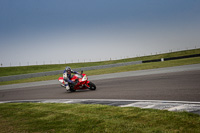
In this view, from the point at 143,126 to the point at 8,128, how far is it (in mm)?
2952

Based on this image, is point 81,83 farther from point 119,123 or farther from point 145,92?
point 119,123

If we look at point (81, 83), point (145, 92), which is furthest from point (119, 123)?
point (81, 83)

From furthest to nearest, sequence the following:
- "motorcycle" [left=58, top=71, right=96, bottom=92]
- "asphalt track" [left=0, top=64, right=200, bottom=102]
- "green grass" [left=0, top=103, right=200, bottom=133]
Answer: "motorcycle" [left=58, top=71, right=96, bottom=92] < "asphalt track" [left=0, top=64, right=200, bottom=102] < "green grass" [left=0, top=103, right=200, bottom=133]

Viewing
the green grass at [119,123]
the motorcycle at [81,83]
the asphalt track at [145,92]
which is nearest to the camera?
the green grass at [119,123]

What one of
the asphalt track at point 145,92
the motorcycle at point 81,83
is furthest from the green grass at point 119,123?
the motorcycle at point 81,83

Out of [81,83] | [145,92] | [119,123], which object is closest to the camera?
[119,123]

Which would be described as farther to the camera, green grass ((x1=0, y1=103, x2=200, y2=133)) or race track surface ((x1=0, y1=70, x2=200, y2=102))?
race track surface ((x1=0, y1=70, x2=200, y2=102))

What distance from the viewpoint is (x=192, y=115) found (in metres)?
4.65

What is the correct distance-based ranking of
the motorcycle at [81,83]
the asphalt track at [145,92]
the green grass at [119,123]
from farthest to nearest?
1. the motorcycle at [81,83]
2. the asphalt track at [145,92]
3. the green grass at [119,123]

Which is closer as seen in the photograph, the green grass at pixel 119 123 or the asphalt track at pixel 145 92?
the green grass at pixel 119 123

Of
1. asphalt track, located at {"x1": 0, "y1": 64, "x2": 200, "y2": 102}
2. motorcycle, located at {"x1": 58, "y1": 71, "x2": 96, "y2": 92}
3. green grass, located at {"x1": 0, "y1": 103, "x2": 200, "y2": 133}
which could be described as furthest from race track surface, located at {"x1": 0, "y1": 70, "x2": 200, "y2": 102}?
green grass, located at {"x1": 0, "y1": 103, "x2": 200, "y2": 133}

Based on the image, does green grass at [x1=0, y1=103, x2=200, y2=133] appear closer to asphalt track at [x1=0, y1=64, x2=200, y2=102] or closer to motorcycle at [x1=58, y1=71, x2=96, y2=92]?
asphalt track at [x1=0, y1=64, x2=200, y2=102]

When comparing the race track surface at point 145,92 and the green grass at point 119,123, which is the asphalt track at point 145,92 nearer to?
the race track surface at point 145,92

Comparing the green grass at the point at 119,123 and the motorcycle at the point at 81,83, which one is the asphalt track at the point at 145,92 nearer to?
the motorcycle at the point at 81,83
